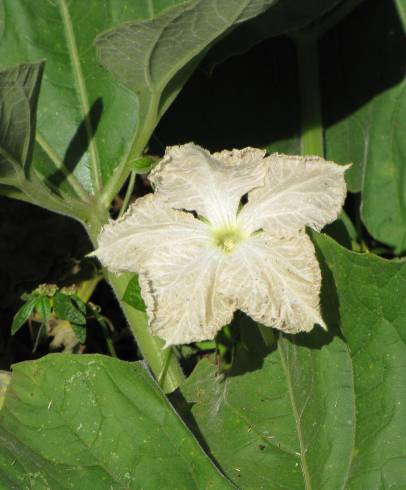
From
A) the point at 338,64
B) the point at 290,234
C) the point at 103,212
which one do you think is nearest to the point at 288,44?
the point at 338,64

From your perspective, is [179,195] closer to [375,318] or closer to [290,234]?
[290,234]

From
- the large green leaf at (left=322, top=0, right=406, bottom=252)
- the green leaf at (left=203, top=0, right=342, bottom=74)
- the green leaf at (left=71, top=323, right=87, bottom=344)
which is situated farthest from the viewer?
the large green leaf at (left=322, top=0, right=406, bottom=252)

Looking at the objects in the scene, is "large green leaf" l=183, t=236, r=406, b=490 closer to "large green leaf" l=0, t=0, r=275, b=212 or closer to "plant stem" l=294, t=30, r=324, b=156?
"large green leaf" l=0, t=0, r=275, b=212

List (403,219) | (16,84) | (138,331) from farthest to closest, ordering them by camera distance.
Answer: (403,219), (138,331), (16,84)

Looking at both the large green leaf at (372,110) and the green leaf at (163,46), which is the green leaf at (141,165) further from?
the large green leaf at (372,110)

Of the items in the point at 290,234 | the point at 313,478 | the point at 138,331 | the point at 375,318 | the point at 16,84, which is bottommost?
the point at 313,478

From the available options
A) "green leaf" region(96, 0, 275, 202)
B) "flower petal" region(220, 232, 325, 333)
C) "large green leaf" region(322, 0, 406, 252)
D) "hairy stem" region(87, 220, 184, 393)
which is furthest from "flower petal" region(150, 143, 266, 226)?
"large green leaf" region(322, 0, 406, 252)
